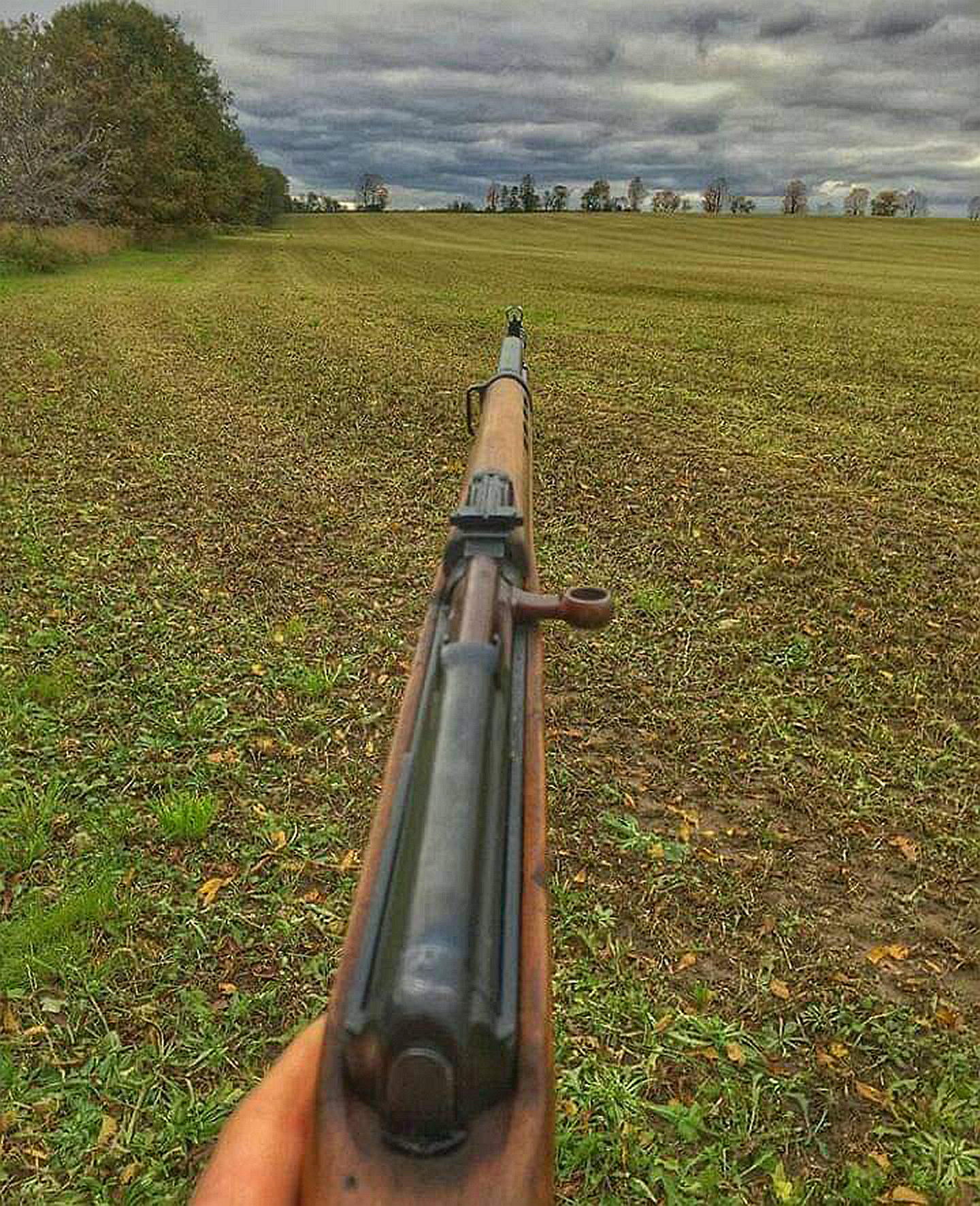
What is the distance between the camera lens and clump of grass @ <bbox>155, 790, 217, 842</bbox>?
4.09 m

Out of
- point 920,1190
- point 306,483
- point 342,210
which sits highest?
point 342,210

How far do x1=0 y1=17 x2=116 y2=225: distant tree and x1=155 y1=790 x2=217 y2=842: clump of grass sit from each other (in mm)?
35280

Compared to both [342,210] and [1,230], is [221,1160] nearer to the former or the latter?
[1,230]

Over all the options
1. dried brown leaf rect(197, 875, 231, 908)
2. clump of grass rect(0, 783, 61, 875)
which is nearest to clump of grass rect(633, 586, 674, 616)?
dried brown leaf rect(197, 875, 231, 908)

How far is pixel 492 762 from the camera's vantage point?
4.58 ft

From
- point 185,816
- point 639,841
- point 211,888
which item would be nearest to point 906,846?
point 639,841

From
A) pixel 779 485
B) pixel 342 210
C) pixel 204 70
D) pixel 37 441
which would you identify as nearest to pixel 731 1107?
pixel 779 485

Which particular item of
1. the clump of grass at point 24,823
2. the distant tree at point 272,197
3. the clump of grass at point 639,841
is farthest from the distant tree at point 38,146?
the clump of grass at point 639,841

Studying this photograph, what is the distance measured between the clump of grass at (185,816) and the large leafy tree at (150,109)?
41918 millimetres

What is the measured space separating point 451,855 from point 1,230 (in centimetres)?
3464

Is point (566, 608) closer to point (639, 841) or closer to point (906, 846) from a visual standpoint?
point (639, 841)

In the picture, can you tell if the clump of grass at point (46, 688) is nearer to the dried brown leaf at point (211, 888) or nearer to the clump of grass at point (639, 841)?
the dried brown leaf at point (211, 888)

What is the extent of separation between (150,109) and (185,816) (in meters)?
46.6

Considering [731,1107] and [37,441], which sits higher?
[37,441]
